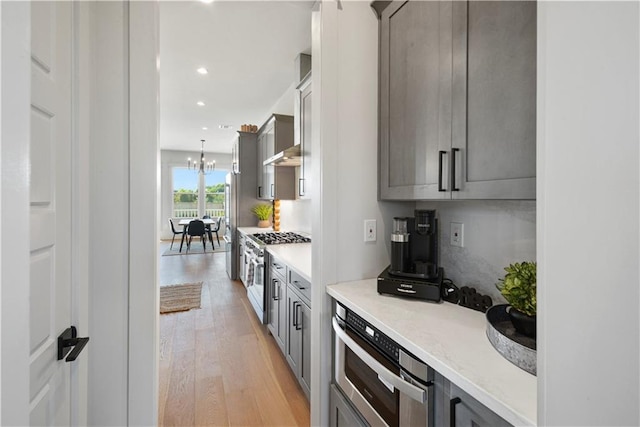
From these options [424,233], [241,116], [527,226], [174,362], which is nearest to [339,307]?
[424,233]

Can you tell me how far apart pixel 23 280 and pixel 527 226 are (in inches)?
57.7

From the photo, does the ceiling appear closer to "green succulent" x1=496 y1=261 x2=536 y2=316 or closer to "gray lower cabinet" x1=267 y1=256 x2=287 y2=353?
"green succulent" x1=496 y1=261 x2=536 y2=316

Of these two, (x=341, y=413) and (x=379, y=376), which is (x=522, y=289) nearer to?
(x=379, y=376)

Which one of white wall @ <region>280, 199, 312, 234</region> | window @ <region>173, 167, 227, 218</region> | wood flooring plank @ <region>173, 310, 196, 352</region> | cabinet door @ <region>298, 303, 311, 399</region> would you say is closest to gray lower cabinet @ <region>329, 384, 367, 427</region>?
cabinet door @ <region>298, 303, 311, 399</region>

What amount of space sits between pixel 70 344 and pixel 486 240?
64.9 inches

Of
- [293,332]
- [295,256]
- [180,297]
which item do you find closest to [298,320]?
[293,332]

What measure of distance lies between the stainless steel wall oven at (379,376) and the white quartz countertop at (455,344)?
2.3 inches

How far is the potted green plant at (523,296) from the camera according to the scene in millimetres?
822

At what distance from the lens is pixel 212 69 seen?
344 cm

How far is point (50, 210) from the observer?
87 cm

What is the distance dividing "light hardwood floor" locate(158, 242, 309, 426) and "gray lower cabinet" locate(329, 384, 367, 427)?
0.48 metres

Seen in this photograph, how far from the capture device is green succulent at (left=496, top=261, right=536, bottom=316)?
827 mm

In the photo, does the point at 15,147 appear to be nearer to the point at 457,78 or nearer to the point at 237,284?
the point at 457,78

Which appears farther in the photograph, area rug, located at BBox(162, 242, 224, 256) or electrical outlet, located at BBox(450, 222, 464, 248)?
area rug, located at BBox(162, 242, 224, 256)
